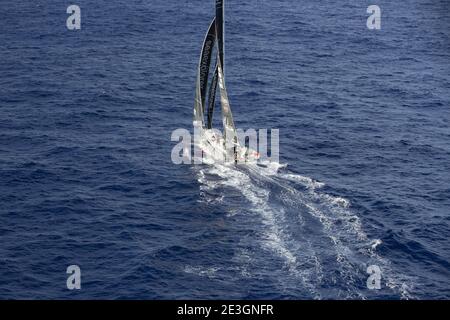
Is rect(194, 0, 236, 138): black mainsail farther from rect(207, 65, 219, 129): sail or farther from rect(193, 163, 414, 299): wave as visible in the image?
rect(193, 163, 414, 299): wave

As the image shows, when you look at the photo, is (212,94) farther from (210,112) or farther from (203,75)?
(203,75)

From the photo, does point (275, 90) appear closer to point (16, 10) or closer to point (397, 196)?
point (397, 196)

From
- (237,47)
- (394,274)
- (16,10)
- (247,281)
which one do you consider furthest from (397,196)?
(16,10)

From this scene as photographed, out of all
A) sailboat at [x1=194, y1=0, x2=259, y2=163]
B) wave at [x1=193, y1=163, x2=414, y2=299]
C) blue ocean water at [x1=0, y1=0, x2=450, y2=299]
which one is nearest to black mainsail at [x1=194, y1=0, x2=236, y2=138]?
sailboat at [x1=194, y1=0, x2=259, y2=163]

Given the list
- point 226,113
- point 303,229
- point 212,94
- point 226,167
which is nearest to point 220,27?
point 212,94

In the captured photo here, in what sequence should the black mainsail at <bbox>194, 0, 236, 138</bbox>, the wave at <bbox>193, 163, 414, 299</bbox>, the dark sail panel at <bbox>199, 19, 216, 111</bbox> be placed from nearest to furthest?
the wave at <bbox>193, 163, 414, 299</bbox>
the black mainsail at <bbox>194, 0, 236, 138</bbox>
the dark sail panel at <bbox>199, 19, 216, 111</bbox>

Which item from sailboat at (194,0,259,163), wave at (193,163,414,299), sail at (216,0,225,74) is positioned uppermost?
sail at (216,0,225,74)

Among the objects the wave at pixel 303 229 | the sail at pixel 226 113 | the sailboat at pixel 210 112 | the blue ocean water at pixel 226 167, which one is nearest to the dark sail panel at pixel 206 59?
the sailboat at pixel 210 112

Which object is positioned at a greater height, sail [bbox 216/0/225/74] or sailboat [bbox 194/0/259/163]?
sail [bbox 216/0/225/74]
